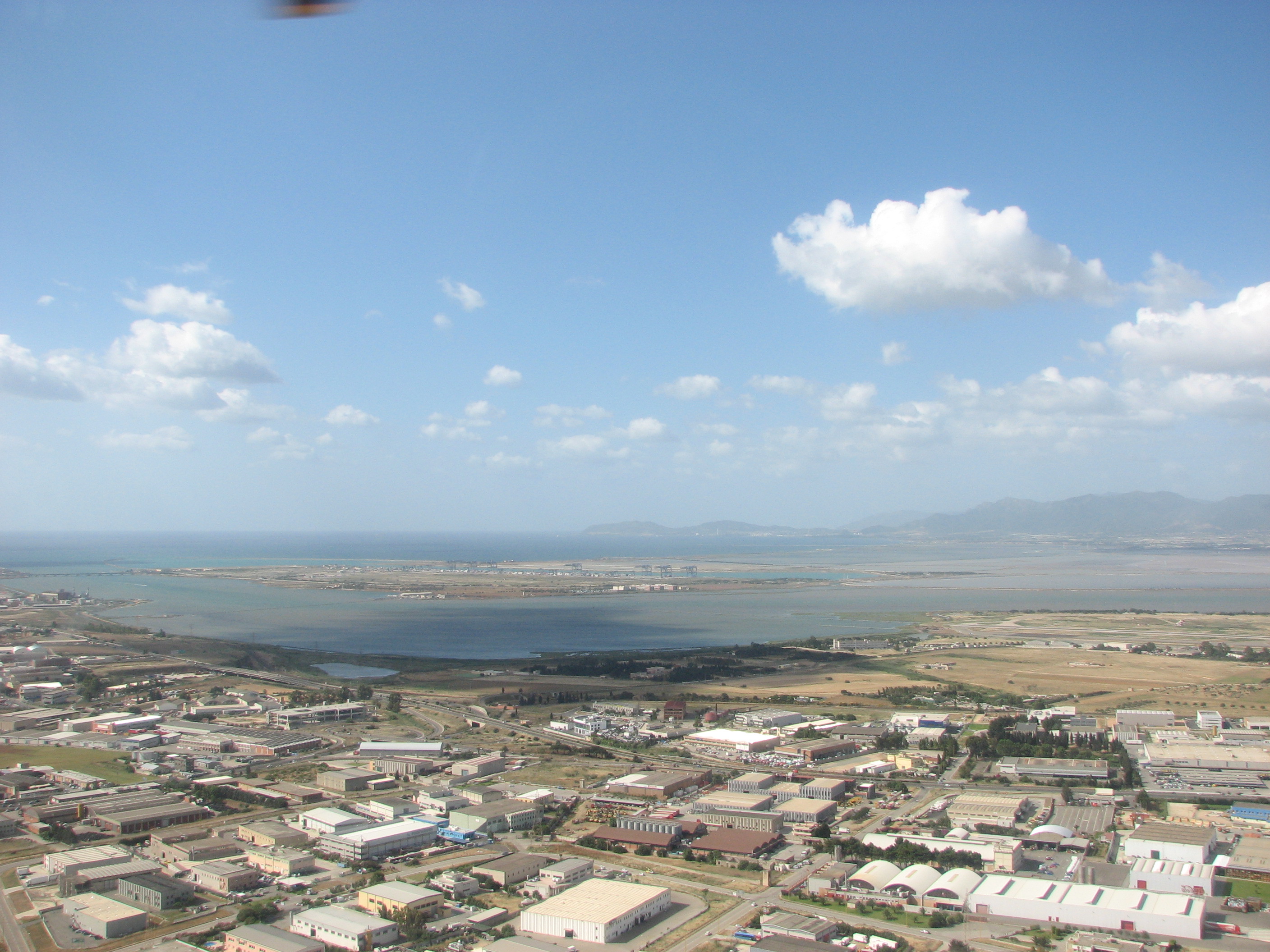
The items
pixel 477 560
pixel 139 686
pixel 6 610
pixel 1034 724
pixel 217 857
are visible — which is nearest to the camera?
pixel 217 857

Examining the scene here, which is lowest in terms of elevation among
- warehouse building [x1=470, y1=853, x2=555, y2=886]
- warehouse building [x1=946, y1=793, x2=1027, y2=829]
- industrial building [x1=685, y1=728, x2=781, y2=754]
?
industrial building [x1=685, y1=728, x2=781, y2=754]

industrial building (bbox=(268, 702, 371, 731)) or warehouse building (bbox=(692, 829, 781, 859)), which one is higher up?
warehouse building (bbox=(692, 829, 781, 859))

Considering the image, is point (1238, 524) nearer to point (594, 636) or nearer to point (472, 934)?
point (594, 636)

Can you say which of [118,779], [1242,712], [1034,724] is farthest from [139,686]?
[1242,712]

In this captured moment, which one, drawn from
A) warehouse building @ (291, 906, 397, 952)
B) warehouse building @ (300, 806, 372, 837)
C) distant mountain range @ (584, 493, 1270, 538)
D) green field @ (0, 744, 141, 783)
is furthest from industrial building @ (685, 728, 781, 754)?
distant mountain range @ (584, 493, 1270, 538)

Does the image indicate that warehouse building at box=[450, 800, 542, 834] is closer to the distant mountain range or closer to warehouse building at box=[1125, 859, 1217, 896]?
warehouse building at box=[1125, 859, 1217, 896]

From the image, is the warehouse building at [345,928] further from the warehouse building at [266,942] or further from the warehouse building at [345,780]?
the warehouse building at [345,780]

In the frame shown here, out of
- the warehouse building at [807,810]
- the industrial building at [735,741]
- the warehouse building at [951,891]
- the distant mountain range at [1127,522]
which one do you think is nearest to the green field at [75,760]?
the industrial building at [735,741]
